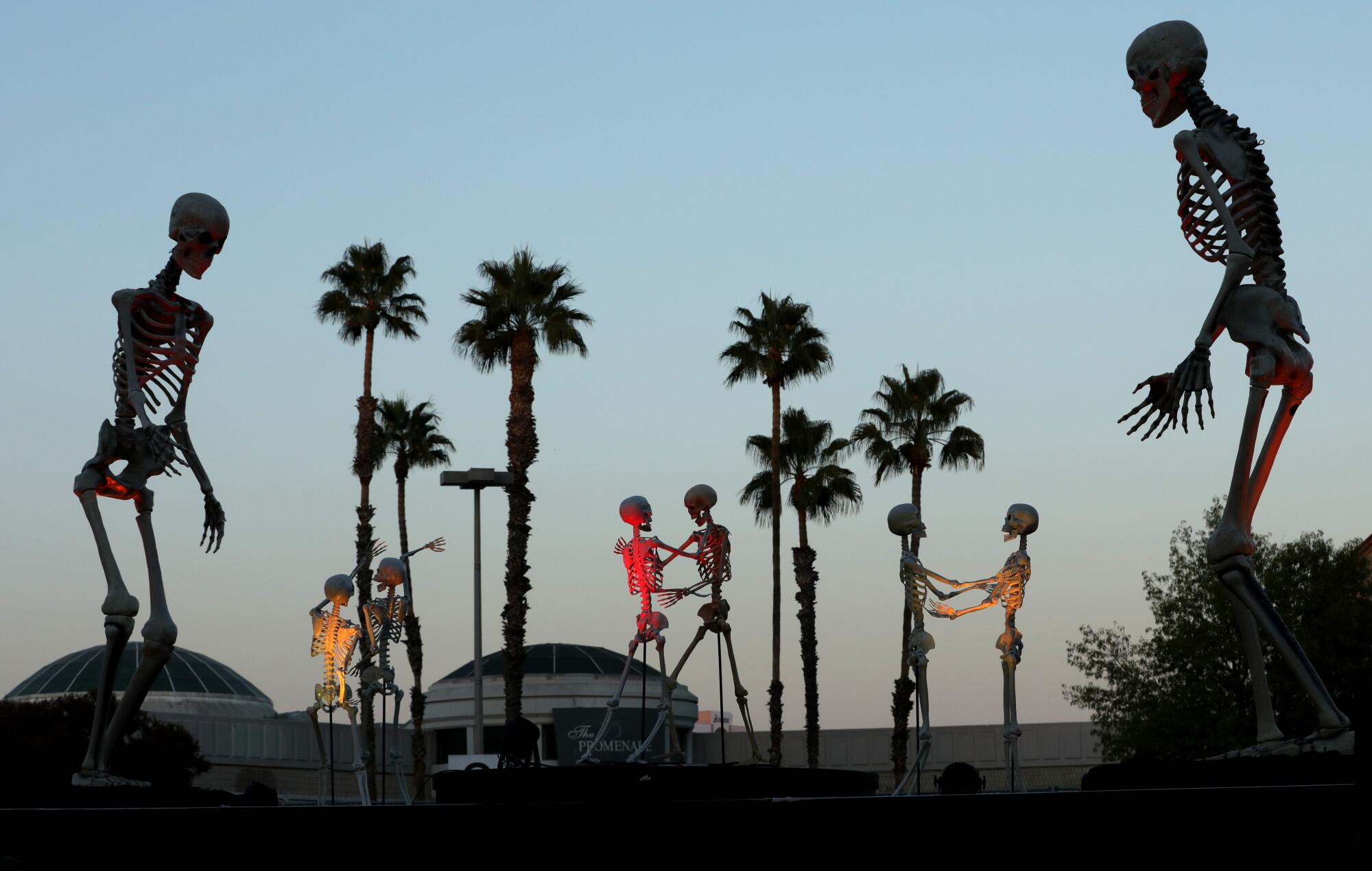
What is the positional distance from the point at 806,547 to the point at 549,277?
12.6 m

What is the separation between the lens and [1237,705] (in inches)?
1607

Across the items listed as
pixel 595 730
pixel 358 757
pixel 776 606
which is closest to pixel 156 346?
pixel 358 757

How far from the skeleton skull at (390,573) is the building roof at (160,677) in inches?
1491

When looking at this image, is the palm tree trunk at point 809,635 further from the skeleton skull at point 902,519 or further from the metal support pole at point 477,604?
the skeleton skull at point 902,519

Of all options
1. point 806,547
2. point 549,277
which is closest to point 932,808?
point 549,277

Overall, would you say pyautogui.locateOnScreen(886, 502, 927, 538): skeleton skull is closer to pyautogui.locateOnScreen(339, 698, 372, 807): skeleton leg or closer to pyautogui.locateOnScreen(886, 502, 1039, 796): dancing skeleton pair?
pyautogui.locateOnScreen(886, 502, 1039, 796): dancing skeleton pair

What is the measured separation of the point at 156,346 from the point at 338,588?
14.4 metres

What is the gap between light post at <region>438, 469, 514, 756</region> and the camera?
3450cm

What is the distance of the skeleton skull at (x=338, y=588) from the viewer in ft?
83.4

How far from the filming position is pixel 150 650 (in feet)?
35.5

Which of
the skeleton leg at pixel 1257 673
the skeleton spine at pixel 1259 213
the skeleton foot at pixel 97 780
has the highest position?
the skeleton spine at pixel 1259 213

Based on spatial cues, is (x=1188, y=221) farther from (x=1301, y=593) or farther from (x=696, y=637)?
(x=1301, y=593)

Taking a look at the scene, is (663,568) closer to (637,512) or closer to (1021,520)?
(637,512)

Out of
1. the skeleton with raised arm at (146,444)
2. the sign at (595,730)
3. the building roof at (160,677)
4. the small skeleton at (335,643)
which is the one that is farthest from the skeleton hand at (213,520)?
the building roof at (160,677)
